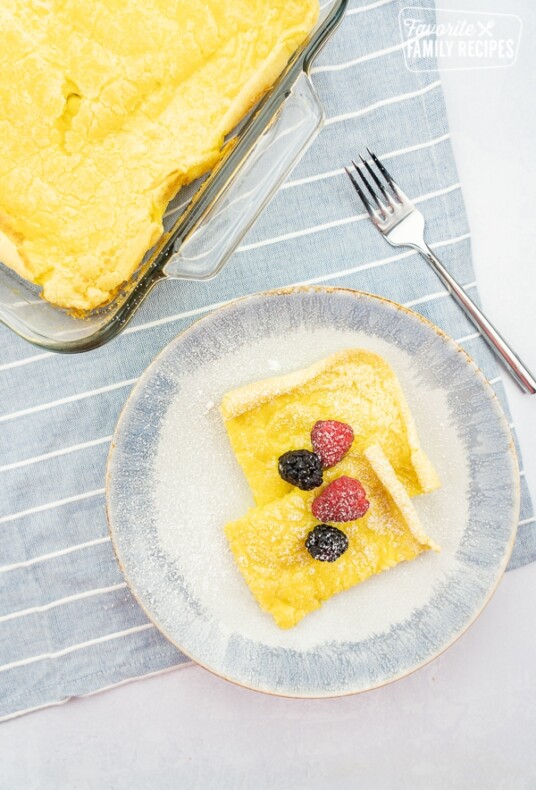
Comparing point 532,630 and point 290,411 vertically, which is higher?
point 290,411

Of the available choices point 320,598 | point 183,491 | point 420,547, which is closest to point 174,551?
point 183,491

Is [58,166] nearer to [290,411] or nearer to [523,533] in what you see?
[290,411]

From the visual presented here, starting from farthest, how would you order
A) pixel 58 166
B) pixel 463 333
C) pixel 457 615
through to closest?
pixel 463 333, pixel 457 615, pixel 58 166

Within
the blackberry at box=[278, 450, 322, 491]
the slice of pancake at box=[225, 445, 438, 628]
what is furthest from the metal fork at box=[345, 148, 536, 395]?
the blackberry at box=[278, 450, 322, 491]

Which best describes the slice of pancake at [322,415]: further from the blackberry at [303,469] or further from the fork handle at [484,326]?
the fork handle at [484,326]


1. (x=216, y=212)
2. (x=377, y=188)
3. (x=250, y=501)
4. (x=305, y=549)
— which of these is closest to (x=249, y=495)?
(x=250, y=501)

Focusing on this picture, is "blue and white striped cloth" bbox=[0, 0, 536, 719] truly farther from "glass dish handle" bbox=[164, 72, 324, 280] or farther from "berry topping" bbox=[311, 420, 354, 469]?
"berry topping" bbox=[311, 420, 354, 469]
